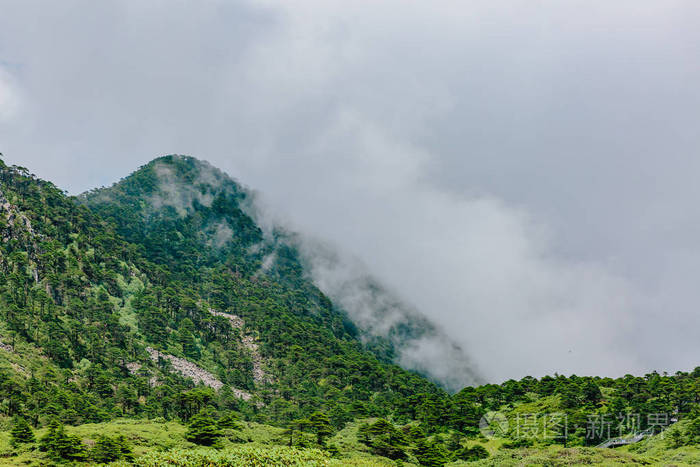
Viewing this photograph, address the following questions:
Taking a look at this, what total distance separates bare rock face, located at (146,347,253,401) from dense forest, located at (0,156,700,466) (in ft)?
2.13

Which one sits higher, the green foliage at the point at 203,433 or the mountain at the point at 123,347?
the mountain at the point at 123,347

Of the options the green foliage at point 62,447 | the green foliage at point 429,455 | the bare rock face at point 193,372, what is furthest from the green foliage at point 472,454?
the bare rock face at point 193,372

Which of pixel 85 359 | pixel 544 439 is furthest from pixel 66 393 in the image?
pixel 544 439

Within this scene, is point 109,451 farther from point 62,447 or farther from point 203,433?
point 203,433

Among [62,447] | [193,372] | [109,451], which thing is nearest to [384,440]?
[109,451]

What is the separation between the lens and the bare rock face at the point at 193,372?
151125 mm

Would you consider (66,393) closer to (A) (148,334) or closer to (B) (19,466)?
(B) (19,466)

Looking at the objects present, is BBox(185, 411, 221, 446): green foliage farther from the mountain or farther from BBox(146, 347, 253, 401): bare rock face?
BBox(146, 347, 253, 401): bare rock face

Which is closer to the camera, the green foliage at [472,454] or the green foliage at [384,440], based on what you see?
the green foliage at [384,440]

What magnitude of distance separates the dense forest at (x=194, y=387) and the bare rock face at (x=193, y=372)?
2.13 ft

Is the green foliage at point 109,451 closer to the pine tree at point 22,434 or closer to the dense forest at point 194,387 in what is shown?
the dense forest at point 194,387

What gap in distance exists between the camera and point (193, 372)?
6097 inches

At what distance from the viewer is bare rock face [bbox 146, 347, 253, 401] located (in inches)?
5950

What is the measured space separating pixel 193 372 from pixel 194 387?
15758 mm
